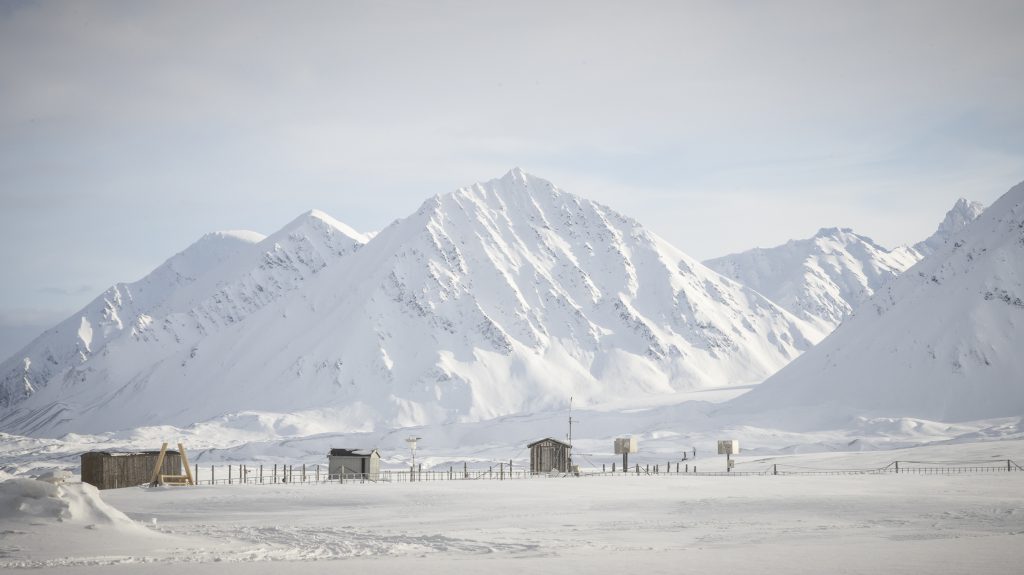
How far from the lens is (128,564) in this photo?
Answer: 1122 inches

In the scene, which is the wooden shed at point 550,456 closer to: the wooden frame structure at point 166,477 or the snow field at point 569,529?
the snow field at point 569,529

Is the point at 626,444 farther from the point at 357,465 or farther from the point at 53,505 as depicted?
the point at 53,505

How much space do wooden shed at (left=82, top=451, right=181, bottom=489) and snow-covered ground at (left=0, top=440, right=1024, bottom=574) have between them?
5561mm

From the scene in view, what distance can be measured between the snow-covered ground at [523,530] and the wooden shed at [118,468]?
5.56 metres

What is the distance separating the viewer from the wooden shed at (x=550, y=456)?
3777 inches

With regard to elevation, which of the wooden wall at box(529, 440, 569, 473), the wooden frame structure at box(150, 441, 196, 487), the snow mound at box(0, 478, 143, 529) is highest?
the snow mound at box(0, 478, 143, 529)

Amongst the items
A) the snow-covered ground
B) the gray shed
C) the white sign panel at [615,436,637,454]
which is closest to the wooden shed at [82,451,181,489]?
the snow-covered ground

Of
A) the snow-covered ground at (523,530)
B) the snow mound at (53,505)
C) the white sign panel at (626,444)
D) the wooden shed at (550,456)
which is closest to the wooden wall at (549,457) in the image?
the wooden shed at (550,456)

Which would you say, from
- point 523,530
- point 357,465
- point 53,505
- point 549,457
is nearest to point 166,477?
point 357,465

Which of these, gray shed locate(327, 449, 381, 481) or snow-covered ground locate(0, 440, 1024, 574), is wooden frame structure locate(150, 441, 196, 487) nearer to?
snow-covered ground locate(0, 440, 1024, 574)

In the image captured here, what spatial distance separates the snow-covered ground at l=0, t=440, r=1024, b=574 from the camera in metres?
28.7

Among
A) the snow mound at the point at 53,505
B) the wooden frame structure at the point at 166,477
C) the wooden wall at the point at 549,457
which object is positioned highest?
the snow mound at the point at 53,505

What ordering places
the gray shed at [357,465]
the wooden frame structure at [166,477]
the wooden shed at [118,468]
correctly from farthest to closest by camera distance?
the gray shed at [357,465], the wooden shed at [118,468], the wooden frame structure at [166,477]

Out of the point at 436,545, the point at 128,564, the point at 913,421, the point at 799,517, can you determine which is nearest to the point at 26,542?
the point at 128,564
